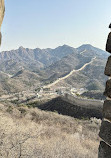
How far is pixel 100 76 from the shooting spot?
9719cm

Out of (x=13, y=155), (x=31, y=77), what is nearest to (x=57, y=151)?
(x=13, y=155)

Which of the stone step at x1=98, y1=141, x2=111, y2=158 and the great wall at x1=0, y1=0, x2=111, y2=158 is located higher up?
the great wall at x1=0, y1=0, x2=111, y2=158

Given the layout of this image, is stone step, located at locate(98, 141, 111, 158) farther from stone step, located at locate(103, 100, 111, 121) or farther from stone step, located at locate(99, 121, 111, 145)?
stone step, located at locate(103, 100, 111, 121)

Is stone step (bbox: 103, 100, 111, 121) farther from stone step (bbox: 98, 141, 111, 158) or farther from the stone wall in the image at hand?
stone step (bbox: 98, 141, 111, 158)

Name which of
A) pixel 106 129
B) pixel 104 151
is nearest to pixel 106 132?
pixel 106 129

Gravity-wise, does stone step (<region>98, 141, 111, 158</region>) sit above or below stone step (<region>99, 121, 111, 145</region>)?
below

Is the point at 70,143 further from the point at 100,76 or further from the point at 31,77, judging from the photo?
the point at 31,77

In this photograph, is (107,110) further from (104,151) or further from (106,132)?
(104,151)

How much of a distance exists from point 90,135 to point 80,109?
1447cm

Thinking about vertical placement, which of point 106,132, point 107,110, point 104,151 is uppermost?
point 107,110

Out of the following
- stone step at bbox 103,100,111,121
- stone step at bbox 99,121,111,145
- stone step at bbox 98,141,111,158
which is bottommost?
stone step at bbox 98,141,111,158

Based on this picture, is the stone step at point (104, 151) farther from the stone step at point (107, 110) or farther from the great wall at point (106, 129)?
the stone step at point (107, 110)

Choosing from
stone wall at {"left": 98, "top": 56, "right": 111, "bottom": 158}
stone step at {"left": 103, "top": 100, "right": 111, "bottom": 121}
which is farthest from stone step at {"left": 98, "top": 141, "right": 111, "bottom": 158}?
stone step at {"left": 103, "top": 100, "right": 111, "bottom": 121}

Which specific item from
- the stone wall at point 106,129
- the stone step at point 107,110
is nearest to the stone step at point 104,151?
the stone wall at point 106,129
